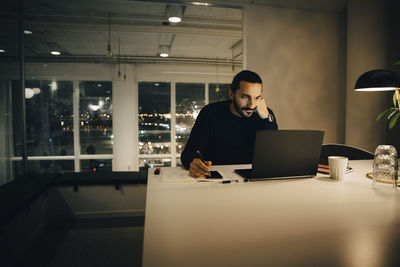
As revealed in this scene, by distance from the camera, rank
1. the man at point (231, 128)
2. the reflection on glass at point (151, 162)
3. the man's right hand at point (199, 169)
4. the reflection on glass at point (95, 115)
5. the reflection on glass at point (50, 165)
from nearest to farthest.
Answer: the man's right hand at point (199, 169), the man at point (231, 128), the reflection on glass at point (50, 165), the reflection on glass at point (95, 115), the reflection on glass at point (151, 162)

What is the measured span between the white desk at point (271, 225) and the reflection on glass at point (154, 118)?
18.9 feet

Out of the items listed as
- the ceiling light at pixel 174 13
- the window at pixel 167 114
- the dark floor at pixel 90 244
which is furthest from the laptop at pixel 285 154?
the window at pixel 167 114

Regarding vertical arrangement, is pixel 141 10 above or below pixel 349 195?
above

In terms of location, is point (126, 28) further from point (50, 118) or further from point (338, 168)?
point (338, 168)

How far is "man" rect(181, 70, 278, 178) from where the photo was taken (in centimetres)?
195

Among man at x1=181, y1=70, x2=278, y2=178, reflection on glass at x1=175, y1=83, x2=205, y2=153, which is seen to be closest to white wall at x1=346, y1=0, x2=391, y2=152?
man at x1=181, y1=70, x2=278, y2=178

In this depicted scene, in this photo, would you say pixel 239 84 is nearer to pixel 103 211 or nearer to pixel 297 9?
pixel 103 211

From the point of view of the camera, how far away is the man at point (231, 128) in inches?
76.6

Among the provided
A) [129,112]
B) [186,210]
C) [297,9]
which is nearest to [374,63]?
[297,9]

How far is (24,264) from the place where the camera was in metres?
1.92

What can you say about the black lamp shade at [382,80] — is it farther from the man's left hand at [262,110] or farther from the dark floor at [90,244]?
the dark floor at [90,244]

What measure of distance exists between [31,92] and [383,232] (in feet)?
24.0

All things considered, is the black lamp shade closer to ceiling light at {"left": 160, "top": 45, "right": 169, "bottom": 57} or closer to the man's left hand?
the man's left hand

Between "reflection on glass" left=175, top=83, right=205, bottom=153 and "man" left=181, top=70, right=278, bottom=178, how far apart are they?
4895 millimetres
